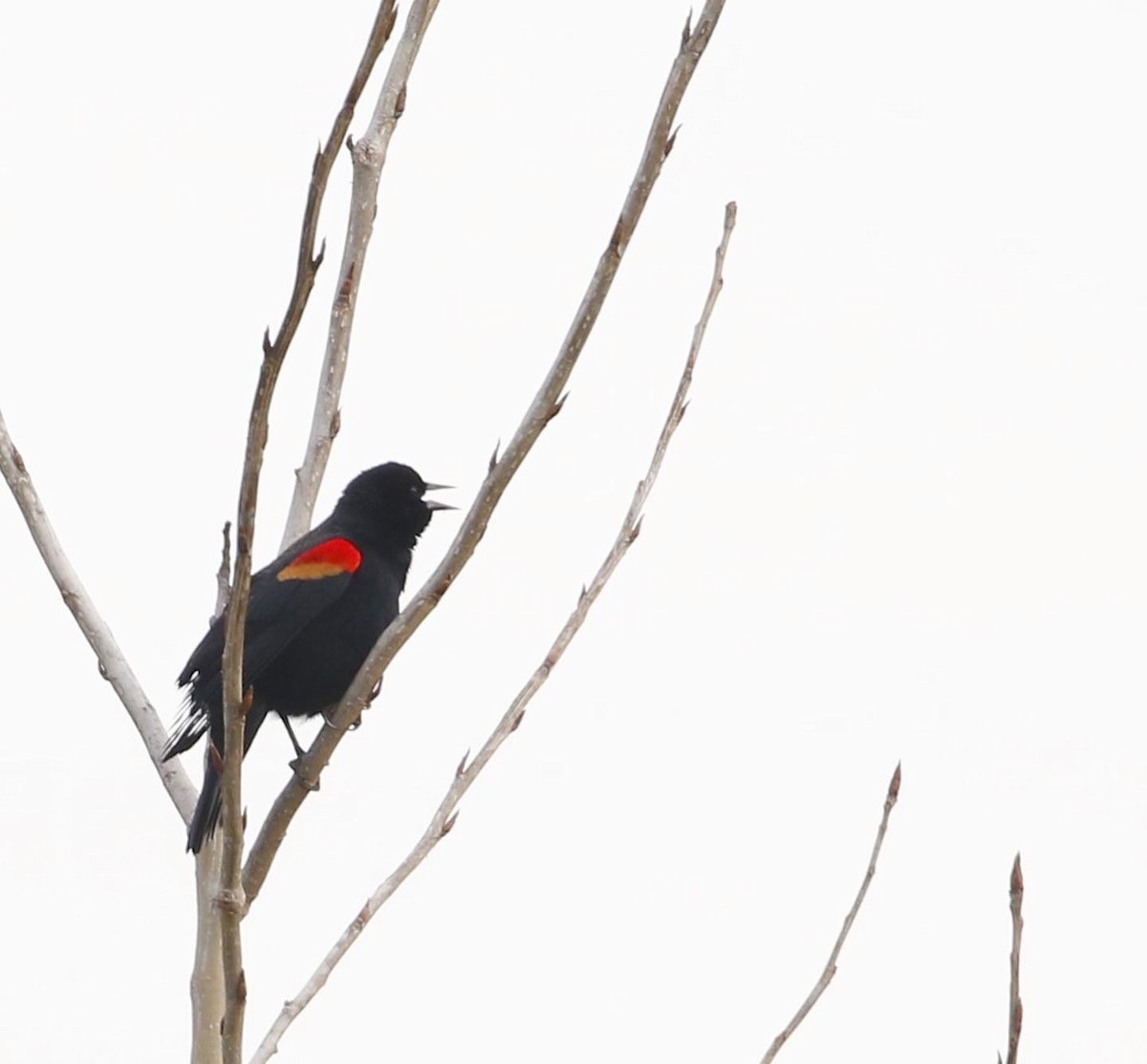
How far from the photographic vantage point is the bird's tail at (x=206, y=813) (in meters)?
3.54

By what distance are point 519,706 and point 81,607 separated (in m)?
1.13

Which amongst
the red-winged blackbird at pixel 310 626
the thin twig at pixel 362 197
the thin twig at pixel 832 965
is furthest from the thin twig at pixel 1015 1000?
the red-winged blackbird at pixel 310 626

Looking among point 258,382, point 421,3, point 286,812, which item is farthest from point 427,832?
point 421,3

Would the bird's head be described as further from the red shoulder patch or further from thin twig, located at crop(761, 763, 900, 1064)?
thin twig, located at crop(761, 763, 900, 1064)

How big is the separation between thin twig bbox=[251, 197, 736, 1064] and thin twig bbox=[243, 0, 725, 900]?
0.73 ft

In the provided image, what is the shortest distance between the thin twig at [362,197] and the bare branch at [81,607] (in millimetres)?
645

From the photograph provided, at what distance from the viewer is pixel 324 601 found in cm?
479

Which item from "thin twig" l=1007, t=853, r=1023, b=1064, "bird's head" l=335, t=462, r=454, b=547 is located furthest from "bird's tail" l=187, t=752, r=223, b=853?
"thin twig" l=1007, t=853, r=1023, b=1064

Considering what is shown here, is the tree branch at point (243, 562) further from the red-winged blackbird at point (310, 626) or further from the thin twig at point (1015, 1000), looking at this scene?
the red-winged blackbird at point (310, 626)

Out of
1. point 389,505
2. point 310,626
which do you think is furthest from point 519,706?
point 389,505

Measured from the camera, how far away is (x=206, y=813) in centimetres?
365

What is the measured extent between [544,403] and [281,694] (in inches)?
106

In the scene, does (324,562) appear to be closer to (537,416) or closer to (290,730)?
(290,730)

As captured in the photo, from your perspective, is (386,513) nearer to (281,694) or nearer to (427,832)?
(281,694)
